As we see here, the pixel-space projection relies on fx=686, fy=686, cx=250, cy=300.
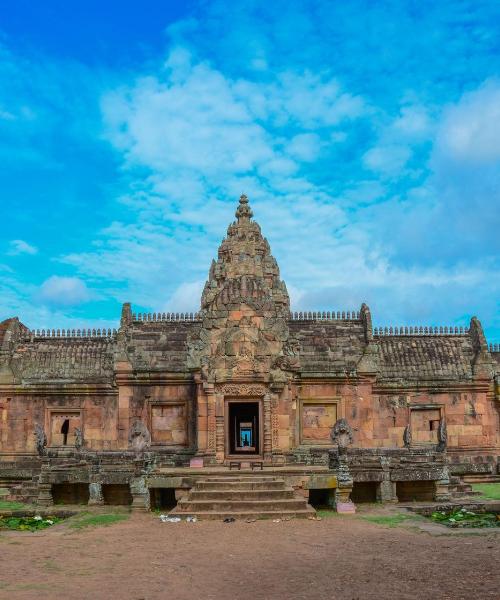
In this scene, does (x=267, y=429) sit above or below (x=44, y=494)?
above

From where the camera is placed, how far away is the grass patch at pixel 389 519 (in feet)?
49.1

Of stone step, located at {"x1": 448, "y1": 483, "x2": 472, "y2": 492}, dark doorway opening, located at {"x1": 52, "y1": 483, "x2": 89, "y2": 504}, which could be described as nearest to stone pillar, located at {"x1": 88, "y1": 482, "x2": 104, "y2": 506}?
dark doorway opening, located at {"x1": 52, "y1": 483, "x2": 89, "y2": 504}

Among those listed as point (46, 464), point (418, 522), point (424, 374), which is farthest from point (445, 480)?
point (46, 464)

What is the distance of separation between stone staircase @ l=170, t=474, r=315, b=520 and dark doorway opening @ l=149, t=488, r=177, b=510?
1.41 metres

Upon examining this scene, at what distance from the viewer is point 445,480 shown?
60.0ft

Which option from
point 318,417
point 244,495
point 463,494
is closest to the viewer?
point 244,495

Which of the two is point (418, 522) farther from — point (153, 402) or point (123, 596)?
point (153, 402)

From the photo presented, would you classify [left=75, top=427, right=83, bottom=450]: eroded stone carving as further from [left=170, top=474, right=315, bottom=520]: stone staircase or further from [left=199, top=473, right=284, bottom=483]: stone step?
[left=170, top=474, right=315, bottom=520]: stone staircase

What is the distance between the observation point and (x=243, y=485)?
55.6ft

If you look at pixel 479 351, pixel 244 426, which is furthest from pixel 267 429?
pixel 244 426

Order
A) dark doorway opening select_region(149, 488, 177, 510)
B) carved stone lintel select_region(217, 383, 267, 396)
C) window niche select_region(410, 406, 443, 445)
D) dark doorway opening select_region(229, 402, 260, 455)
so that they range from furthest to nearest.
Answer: window niche select_region(410, 406, 443, 445) → dark doorway opening select_region(229, 402, 260, 455) → carved stone lintel select_region(217, 383, 267, 396) → dark doorway opening select_region(149, 488, 177, 510)

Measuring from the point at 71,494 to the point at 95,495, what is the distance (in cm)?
117

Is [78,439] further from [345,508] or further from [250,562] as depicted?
[250,562]

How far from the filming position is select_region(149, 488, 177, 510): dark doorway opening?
1800 centimetres
